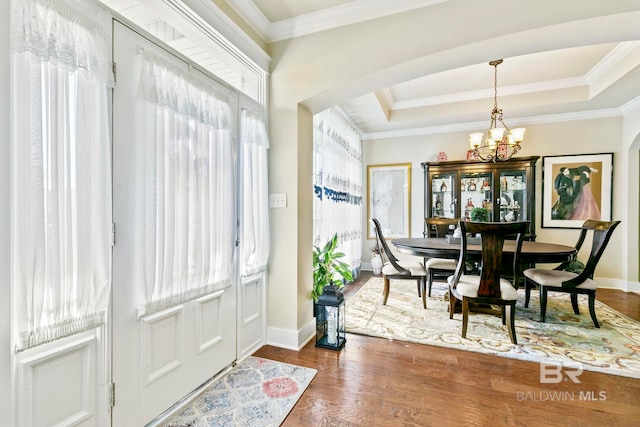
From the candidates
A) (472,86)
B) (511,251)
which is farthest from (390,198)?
(511,251)

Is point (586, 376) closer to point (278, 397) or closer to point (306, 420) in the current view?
point (306, 420)

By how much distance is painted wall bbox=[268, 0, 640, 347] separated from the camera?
6.28 feet

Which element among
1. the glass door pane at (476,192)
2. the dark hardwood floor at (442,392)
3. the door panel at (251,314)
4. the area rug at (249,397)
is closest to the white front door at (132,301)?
the area rug at (249,397)

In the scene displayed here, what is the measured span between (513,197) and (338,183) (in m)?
2.74

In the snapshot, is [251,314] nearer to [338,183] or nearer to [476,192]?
[338,183]

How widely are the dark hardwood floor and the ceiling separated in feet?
8.78

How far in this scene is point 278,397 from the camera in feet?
6.04

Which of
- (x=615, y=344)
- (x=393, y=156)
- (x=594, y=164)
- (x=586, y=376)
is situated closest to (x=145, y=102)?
(x=586, y=376)

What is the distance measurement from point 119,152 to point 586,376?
3.25 metres

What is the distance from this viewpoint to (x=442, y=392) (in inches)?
74.6

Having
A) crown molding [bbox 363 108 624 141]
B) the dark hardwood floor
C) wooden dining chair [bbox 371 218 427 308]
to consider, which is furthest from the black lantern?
crown molding [bbox 363 108 624 141]

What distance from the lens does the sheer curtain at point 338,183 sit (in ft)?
12.0

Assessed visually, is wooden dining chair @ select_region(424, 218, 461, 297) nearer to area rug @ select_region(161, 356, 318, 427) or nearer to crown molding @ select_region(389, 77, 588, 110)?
crown molding @ select_region(389, 77, 588, 110)

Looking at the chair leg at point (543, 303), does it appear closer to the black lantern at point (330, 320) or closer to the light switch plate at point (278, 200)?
the black lantern at point (330, 320)
